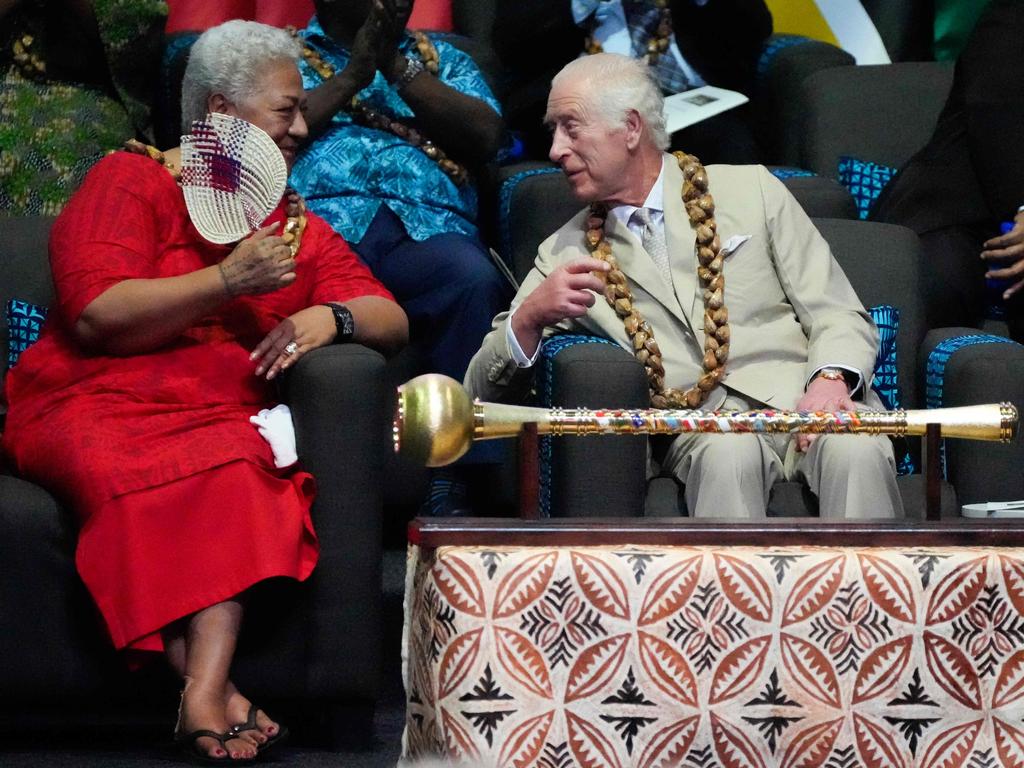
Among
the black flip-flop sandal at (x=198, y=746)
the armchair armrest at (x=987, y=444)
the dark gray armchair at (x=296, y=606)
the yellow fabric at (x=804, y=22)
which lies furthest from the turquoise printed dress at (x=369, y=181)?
the yellow fabric at (x=804, y=22)

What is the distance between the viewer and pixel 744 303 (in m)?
2.93

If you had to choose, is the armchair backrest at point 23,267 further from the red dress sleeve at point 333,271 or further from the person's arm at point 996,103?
the person's arm at point 996,103

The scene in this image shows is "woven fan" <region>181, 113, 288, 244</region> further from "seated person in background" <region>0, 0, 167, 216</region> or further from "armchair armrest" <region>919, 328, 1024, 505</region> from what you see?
"armchair armrest" <region>919, 328, 1024, 505</region>

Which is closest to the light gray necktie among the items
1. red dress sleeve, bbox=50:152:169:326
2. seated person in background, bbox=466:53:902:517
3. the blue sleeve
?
seated person in background, bbox=466:53:902:517

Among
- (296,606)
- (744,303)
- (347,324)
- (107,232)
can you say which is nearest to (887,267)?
(744,303)

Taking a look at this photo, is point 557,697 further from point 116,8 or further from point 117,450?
point 116,8

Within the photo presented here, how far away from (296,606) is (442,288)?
3.00ft

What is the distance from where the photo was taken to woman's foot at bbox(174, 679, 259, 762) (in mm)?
2418

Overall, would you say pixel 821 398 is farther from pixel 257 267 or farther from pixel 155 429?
pixel 155 429

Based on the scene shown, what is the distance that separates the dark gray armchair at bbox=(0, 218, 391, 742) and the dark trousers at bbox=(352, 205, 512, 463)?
64 centimetres

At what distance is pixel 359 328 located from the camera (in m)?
2.77

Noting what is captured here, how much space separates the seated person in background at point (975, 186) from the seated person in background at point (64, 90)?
165 centimetres

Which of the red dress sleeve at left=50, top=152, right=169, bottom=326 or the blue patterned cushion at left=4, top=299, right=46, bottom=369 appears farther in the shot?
the blue patterned cushion at left=4, top=299, right=46, bottom=369

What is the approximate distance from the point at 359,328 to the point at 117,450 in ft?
1.49
